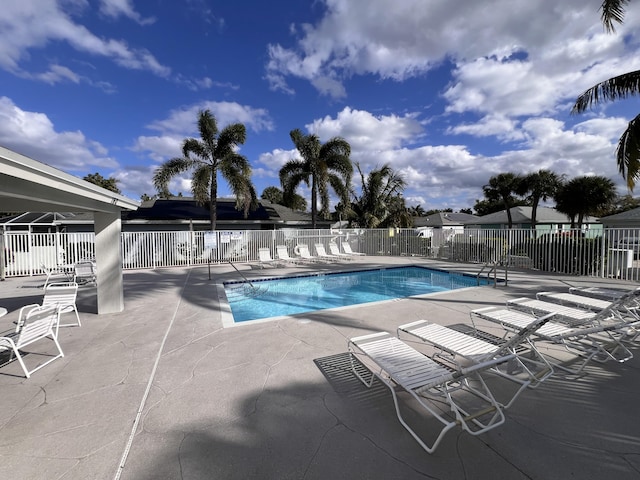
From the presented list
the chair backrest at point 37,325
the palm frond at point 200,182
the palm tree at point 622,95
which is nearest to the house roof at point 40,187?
the chair backrest at point 37,325

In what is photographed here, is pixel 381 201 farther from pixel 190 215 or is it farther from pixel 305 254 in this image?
pixel 190 215

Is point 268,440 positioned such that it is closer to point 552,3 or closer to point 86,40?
point 552,3

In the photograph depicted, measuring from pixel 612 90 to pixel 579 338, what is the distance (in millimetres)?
9224

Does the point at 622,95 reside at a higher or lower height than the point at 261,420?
higher

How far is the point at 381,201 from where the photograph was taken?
21.3 m

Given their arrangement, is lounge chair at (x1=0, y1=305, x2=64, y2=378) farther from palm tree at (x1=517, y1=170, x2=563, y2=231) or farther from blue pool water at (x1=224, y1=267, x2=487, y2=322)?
palm tree at (x1=517, y1=170, x2=563, y2=231)

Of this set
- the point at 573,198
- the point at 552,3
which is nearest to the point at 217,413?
the point at 552,3

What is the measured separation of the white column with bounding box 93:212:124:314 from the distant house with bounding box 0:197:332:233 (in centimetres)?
980

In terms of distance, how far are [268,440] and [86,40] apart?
12.4m

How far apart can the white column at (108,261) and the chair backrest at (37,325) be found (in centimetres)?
198

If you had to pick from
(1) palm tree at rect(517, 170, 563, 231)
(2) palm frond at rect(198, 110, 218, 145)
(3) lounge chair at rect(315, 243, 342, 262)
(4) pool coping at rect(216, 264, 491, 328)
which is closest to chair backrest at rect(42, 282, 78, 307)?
(4) pool coping at rect(216, 264, 491, 328)

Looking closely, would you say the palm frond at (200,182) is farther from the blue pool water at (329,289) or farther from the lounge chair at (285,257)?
the blue pool water at (329,289)

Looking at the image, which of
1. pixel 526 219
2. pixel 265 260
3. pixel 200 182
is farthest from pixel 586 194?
pixel 200 182

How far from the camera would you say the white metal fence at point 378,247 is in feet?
34.0
